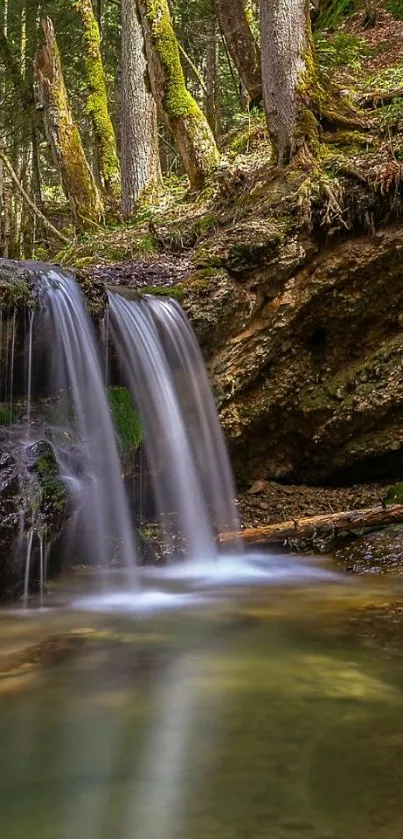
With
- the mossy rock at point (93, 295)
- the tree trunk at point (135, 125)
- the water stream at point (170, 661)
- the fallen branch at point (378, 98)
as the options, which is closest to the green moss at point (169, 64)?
the tree trunk at point (135, 125)

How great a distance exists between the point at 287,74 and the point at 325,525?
5.41m

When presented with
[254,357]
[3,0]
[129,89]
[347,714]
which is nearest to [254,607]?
[347,714]

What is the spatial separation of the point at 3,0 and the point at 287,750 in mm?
15689

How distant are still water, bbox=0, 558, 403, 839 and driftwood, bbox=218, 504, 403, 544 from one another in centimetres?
195

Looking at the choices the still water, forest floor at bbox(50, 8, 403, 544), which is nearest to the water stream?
the still water

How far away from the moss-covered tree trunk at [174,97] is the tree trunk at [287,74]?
236 centimetres

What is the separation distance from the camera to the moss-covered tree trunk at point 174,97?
10297 mm

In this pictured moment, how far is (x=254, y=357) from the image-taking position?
280 inches

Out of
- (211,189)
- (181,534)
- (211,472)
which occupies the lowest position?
(181,534)

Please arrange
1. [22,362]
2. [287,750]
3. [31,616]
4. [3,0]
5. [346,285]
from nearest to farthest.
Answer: [287,750], [31,616], [22,362], [346,285], [3,0]

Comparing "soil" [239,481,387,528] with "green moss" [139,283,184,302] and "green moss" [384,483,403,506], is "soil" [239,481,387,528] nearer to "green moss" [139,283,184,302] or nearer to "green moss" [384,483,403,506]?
"green moss" [384,483,403,506]

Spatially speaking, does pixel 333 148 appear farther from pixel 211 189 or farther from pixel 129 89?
pixel 129 89

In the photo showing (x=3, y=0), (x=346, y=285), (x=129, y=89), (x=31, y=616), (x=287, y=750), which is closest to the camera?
(x=287, y=750)

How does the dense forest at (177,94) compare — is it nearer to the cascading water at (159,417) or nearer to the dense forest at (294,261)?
the dense forest at (294,261)
